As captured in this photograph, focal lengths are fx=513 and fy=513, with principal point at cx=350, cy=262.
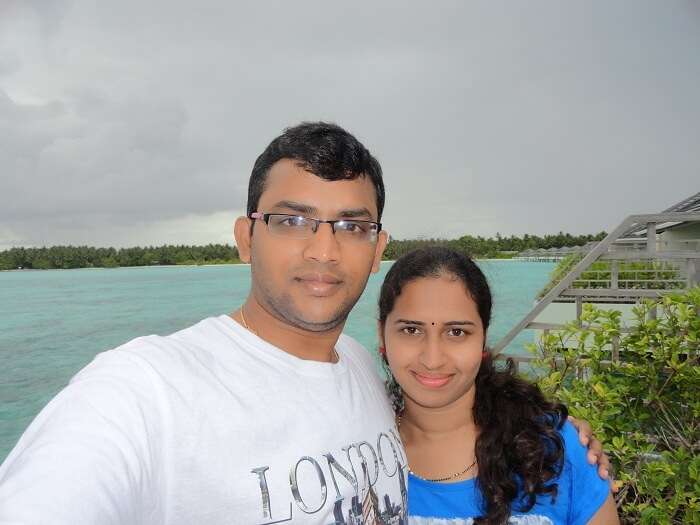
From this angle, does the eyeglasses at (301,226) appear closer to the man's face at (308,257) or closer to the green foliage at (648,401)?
the man's face at (308,257)

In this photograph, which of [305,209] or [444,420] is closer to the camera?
[305,209]

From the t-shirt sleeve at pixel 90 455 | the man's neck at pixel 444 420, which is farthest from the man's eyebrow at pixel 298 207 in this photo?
the man's neck at pixel 444 420

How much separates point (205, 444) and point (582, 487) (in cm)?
119

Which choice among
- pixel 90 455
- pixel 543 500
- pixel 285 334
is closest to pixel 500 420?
pixel 543 500

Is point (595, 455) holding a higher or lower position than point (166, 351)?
lower

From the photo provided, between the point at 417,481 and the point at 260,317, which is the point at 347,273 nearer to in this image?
the point at 260,317

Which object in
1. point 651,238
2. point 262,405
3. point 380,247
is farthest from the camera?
point 651,238

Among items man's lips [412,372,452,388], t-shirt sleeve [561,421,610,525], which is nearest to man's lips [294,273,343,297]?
man's lips [412,372,452,388]

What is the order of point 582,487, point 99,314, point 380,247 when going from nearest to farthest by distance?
point 582,487 → point 380,247 → point 99,314

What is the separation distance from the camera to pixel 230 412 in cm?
120

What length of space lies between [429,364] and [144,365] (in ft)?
2.90

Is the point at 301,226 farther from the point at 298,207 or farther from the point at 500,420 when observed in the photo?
the point at 500,420

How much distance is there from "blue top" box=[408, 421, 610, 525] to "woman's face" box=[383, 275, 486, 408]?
28 centimetres

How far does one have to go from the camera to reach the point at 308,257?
4.86ft
